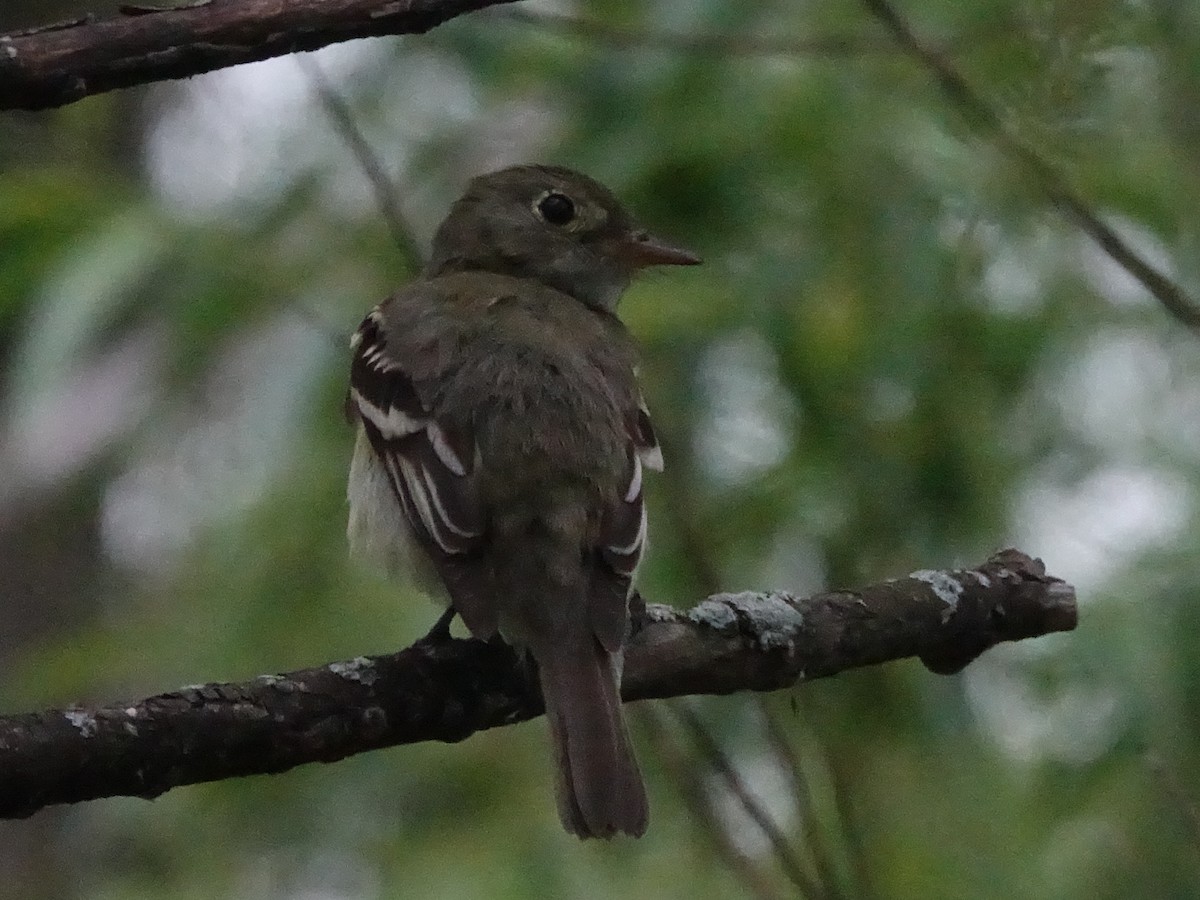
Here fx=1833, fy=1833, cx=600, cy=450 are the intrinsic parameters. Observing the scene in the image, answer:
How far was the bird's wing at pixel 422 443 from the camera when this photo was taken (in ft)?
9.95

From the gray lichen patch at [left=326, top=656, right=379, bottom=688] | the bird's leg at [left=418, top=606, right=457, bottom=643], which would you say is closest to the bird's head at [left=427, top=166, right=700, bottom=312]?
the bird's leg at [left=418, top=606, right=457, bottom=643]

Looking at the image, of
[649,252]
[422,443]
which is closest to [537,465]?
[422,443]

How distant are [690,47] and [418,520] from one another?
1.24m

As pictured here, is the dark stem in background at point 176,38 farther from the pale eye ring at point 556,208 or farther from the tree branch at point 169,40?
the pale eye ring at point 556,208

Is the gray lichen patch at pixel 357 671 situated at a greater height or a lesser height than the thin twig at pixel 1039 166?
lesser

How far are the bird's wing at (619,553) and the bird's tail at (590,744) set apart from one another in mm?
39

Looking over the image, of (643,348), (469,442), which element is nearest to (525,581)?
(469,442)

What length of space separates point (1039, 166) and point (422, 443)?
3.91 ft

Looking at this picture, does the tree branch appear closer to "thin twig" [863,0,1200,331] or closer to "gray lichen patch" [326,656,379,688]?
"gray lichen patch" [326,656,379,688]

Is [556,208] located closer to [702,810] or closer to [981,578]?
[981,578]

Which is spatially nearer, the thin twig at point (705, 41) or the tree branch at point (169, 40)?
the tree branch at point (169, 40)

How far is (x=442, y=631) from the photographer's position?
328 centimetres

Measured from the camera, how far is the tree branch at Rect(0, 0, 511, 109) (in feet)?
7.84

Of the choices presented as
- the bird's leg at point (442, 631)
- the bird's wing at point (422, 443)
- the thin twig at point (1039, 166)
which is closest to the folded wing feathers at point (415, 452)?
the bird's wing at point (422, 443)
